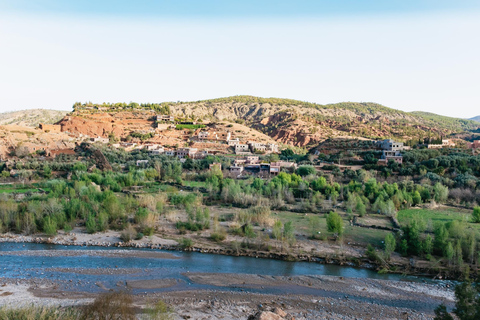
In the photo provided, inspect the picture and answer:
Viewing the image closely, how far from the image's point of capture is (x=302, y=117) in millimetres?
91938

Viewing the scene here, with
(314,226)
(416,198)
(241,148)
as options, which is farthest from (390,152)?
(314,226)

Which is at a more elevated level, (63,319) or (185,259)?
(63,319)

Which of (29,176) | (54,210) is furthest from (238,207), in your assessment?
(29,176)

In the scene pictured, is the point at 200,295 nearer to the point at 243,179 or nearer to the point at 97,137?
the point at 243,179

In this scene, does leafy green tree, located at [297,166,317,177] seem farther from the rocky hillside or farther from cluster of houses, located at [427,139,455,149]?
the rocky hillside

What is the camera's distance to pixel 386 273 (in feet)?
63.4

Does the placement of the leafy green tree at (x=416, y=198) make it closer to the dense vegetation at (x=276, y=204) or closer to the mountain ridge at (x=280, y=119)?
the dense vegetation at (x=276, y=204)

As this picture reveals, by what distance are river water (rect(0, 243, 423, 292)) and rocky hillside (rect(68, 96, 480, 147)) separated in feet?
178

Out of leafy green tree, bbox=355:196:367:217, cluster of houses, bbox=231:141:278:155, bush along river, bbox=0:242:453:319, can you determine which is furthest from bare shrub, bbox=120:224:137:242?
cluster of houses, bbox=231:141:278:155

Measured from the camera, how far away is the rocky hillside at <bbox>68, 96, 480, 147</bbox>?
78.9 m

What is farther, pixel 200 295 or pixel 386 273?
pixel 386 273

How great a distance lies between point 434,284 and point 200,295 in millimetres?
11621

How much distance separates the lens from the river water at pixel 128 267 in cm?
1770

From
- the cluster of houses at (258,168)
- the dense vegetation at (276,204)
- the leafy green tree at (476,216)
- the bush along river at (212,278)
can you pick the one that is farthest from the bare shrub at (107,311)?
the cluster of houses at (258,168)
